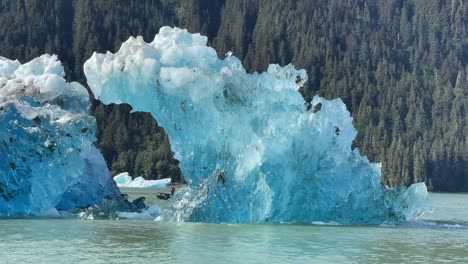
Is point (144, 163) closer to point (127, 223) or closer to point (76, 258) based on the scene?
point (127, 223)

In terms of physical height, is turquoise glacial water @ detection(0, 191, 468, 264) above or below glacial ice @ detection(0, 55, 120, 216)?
below

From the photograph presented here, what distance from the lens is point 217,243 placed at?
112 ft

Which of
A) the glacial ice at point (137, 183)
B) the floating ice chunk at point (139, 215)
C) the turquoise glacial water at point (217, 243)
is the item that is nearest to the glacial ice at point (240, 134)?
the turquoise glacial water at point (217, 243)

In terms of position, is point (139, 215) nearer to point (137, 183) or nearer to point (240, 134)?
point (240, 134)

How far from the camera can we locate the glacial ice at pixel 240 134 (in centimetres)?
4062

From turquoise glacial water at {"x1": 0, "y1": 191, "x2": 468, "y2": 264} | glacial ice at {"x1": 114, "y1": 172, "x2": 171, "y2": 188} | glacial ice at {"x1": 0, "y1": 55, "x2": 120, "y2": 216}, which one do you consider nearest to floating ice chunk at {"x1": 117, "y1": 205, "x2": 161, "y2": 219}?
glacial ice at {"x1": 0, "y1": 55, "x2": 120, "y2": 216}

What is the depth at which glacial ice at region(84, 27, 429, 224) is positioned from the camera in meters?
40.6

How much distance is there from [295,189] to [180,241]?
31.0ft

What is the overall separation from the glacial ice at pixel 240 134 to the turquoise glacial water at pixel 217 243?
1.56 m

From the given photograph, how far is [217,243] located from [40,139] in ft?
50.7

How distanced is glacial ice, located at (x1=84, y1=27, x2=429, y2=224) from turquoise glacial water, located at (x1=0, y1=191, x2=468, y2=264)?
156 cm

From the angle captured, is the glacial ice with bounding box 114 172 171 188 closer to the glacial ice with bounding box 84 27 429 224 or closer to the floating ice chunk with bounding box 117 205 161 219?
the floating ice chunk with bounding box 117 205 161 219

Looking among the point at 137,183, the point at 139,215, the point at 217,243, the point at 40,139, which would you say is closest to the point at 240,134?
the point at 217,243

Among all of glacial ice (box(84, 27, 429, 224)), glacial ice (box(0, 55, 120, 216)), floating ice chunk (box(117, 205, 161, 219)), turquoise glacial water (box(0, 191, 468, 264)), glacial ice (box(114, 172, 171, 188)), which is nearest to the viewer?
turquoise glacial water (box(0, 191, 468, 264))
